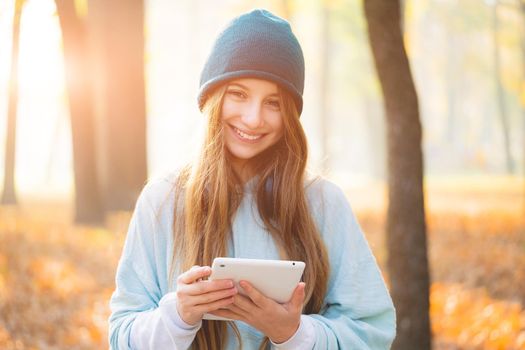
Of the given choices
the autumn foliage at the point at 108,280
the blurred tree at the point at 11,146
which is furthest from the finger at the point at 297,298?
the blurred tree at the point at 11,146

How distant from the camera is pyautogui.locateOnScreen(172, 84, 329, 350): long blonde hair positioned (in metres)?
2.73

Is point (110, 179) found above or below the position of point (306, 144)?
below

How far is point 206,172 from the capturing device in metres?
2.83

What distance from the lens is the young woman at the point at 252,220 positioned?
2717mm

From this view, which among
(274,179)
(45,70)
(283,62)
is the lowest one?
(274,179)

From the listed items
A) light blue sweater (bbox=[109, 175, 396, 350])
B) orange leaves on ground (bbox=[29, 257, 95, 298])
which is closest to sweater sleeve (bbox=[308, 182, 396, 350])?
light blue sweater (bbox=[109, 175, 396, 350])

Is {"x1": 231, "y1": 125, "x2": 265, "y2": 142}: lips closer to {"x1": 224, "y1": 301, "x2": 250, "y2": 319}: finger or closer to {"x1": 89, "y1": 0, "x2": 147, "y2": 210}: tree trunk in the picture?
{"x1": 224, "y1": 301, "x2": 250, "y2": 319}: finger

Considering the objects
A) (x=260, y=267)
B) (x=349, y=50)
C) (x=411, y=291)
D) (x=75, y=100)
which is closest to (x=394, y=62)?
(x=411, y=291)

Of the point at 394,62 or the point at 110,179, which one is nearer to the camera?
the point at 394,62

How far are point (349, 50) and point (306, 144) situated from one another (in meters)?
39.5

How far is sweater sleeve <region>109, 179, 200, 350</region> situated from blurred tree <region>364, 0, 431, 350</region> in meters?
2.66

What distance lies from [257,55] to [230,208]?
1.86 feet

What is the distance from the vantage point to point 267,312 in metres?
2.42

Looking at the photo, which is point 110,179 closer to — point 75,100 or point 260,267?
point 75,100
